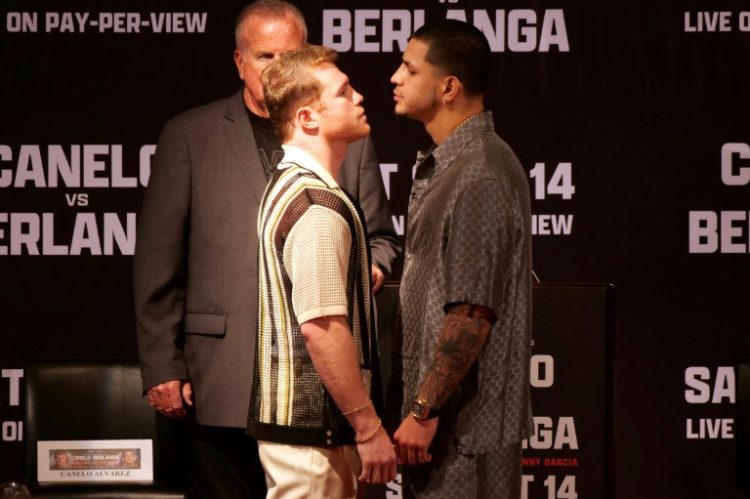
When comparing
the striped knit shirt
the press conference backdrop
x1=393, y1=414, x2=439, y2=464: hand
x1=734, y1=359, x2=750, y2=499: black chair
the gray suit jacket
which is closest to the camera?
the striped knit shirt

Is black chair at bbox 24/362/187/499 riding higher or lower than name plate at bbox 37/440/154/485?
higher

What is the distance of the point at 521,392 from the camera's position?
2.35 metres

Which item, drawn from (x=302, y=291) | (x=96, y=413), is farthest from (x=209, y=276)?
(x=302, y=291)

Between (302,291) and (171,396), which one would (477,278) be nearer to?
(302,291)

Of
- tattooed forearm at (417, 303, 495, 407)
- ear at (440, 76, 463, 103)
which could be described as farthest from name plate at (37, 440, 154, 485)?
ear at (440, 76, 463, 103)

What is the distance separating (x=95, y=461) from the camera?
3.27m

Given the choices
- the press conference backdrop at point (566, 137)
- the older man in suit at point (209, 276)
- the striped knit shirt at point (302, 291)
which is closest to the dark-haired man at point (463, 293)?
the striped knit shirt at point (302, 291)

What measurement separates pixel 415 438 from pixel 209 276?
36.9 inches

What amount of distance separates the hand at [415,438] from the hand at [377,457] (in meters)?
0.05

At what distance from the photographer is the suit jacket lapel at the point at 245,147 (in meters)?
2.98

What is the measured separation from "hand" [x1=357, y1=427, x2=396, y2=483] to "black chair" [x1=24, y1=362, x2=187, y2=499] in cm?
125

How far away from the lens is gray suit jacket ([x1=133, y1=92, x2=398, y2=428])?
2.94m

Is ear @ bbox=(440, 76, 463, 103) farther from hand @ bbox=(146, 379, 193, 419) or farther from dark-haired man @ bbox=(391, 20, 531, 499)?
hand @ bbox=(146, 379, 193, 419)

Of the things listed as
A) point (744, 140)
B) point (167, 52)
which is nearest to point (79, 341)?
point (167, 52)
